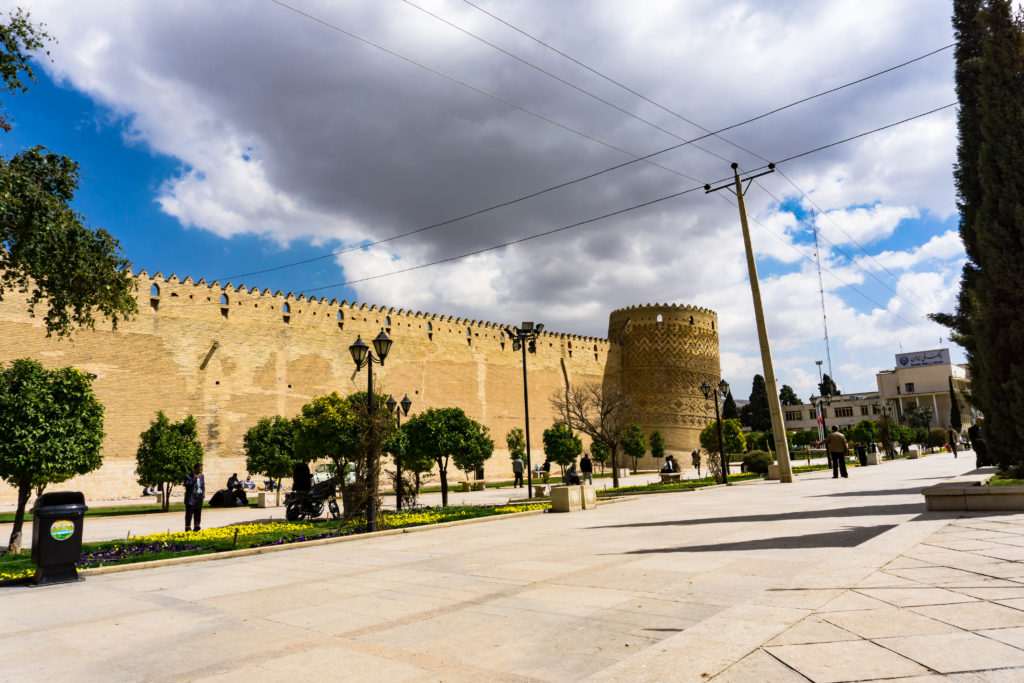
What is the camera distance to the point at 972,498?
7.46 meters

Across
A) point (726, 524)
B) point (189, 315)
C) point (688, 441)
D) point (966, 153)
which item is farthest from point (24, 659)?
point (688, 441)

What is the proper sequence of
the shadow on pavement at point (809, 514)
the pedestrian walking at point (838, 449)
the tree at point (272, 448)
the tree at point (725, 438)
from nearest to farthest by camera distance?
the shadow on pavement at point (809, 514) → the pedestrian walking at point (838, 449) → the tree at point (272, 448) → the tree at point (725, 438)

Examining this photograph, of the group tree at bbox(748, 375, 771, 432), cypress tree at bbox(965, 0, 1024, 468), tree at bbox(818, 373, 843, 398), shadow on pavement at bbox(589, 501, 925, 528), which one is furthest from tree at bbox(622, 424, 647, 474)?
tree at bbox(818, 373, 843, 398)

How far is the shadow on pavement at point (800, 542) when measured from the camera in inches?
248

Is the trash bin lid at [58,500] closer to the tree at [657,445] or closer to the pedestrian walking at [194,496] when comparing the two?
the pedestrian walking at [194,496]

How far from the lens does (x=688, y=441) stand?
47750 millimetres

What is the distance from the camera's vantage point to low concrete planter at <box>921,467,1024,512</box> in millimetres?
7150

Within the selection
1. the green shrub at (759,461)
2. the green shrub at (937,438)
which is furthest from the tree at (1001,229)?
the green shrub at (937,438)

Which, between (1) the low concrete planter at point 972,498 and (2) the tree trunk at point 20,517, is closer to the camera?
(1) the low concrete planter at point 972,498

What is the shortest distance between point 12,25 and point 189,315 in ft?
66.1

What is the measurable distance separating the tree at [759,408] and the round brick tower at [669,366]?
66.8ft

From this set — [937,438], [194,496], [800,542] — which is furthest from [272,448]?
[937,438]

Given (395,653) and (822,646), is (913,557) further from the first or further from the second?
(395,653)

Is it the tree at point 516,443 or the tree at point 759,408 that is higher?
the tree at point 759,408
